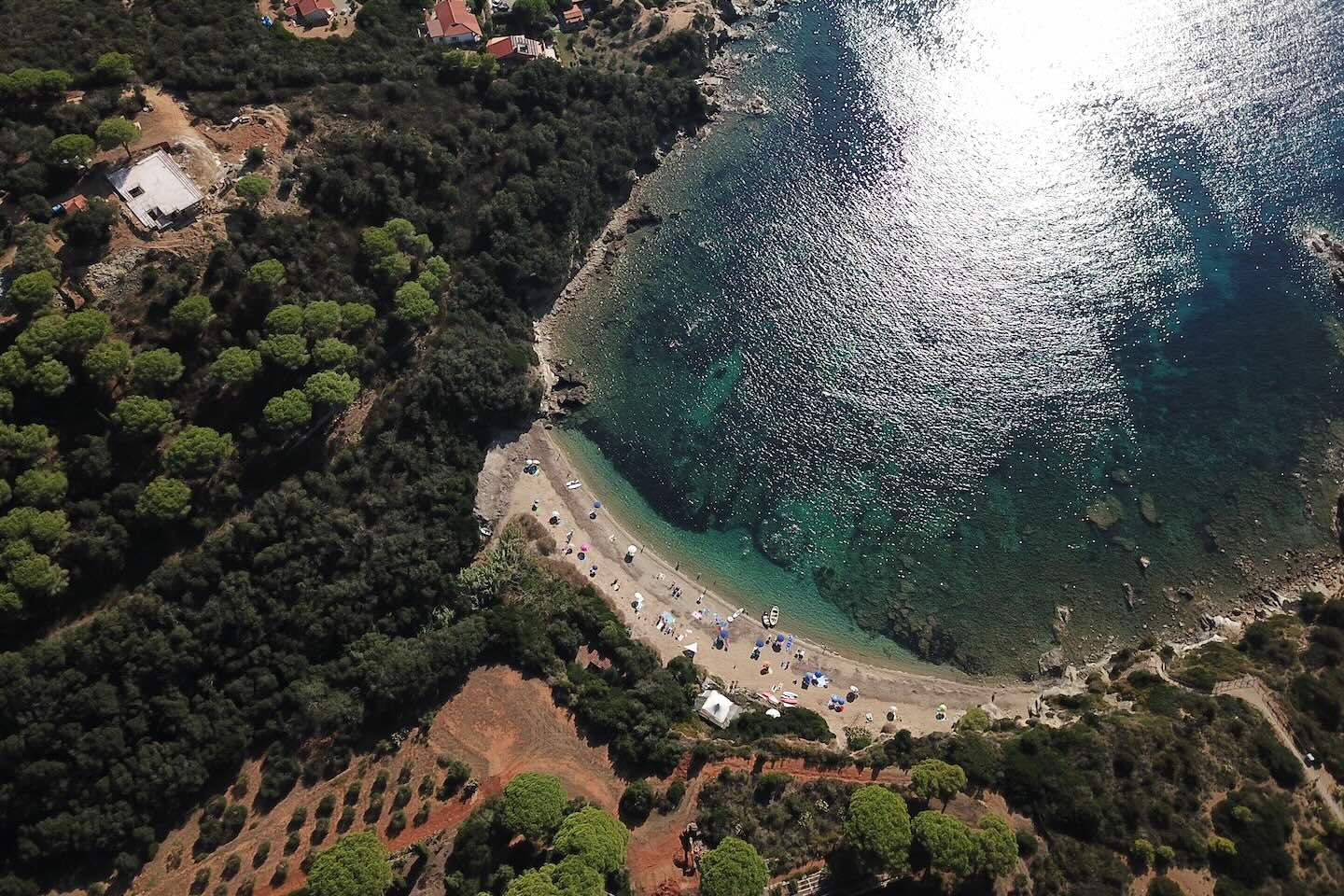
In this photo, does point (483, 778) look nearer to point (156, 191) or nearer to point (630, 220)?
point (156, 191)

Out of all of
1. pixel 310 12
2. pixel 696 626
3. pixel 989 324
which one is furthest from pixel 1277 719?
pixel 310 12

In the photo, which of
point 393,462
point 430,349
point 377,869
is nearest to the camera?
point 377,869

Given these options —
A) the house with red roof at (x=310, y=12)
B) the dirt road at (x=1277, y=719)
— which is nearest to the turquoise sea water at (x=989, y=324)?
the dirt road at (x=1277, y=719)

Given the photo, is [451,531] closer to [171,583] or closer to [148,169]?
[171,583]

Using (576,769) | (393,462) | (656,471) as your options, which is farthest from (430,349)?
(576,769)

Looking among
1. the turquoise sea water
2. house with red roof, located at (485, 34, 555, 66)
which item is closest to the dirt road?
the turquoise sea water

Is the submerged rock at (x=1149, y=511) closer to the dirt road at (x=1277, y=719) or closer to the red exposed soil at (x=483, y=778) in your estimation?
Answer: the dirt road at (x=1277, y=719)

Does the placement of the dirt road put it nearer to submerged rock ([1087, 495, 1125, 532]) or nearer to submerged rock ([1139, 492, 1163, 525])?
submerged rock ([1139, 492, 1163, 525])
